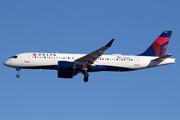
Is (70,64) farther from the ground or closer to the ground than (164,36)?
closer to the ground

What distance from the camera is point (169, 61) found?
5400 cm

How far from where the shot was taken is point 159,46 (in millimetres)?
56750

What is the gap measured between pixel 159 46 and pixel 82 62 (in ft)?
43.3

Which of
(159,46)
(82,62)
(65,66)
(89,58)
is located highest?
(159,46)

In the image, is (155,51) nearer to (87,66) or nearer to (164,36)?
(164,36)

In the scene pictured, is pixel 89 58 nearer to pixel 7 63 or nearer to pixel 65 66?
pixel 65 66

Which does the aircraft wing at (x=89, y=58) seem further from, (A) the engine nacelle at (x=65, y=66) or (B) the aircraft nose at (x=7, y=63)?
(B) the aircraft nose at (x=7, y=63)

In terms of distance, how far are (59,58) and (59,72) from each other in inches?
84.7

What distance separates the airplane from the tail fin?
897 mm

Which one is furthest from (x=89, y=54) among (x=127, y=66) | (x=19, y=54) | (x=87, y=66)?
(x=19, y=54)

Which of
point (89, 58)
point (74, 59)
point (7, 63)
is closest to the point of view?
point (89, 58)

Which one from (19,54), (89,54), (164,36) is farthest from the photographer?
(164,36)

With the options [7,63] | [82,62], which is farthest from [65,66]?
[7,63]

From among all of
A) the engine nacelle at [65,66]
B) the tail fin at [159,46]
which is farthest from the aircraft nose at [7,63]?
the tail fin at [159,46]
